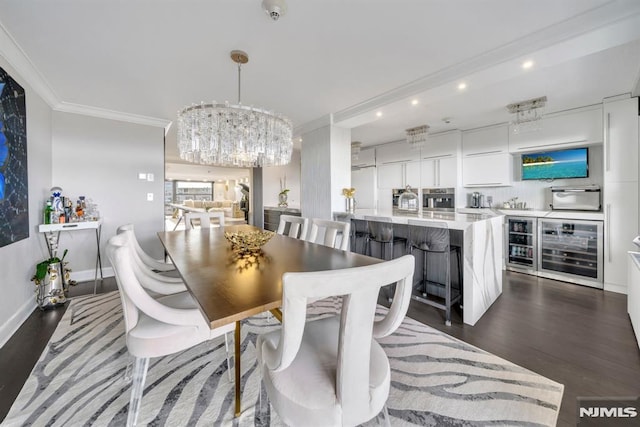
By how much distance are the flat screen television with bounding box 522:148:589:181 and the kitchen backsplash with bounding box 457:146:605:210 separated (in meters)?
0.12

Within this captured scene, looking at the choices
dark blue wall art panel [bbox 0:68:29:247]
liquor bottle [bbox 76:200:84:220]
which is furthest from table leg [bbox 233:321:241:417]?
liquor bottle [bbox 76:200:84:220]

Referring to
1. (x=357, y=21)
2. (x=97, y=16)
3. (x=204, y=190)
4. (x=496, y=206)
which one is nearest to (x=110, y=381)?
(x=97, y=16)

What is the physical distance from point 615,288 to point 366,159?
4472 mm

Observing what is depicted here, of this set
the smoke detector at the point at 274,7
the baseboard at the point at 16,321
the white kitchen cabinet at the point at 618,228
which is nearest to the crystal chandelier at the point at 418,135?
the white kitchen cabinet at the point at 618,228

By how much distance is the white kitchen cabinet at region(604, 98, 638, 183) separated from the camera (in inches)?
115

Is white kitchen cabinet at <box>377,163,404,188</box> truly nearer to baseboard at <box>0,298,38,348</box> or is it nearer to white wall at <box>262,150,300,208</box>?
white wall at <box>262,150,300,208</box>

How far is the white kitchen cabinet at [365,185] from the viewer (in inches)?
234

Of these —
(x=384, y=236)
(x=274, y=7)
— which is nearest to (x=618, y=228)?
(x=384, y=236)

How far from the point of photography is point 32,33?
75.2 inches

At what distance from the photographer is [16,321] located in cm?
222

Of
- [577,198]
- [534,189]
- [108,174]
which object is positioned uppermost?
[108,174]

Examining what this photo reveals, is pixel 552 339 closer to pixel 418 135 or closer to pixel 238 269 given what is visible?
pixel 238 269

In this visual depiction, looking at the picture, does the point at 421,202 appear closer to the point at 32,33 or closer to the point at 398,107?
the point at 398,107

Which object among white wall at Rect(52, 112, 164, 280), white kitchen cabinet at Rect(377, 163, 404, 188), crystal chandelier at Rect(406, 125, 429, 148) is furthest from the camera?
white kitchen cabinet at Rect(377, 163, 404, 188)
